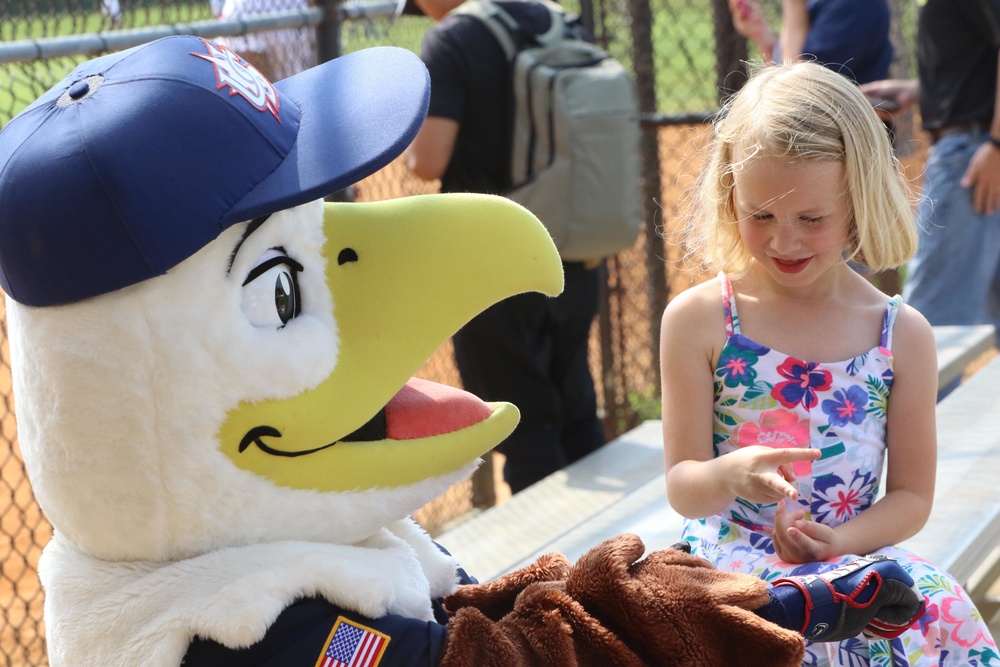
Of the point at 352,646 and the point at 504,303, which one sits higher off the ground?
the point at 352,646

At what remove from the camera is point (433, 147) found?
10.6 ft

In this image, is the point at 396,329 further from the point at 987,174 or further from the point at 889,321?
the point at 987,174

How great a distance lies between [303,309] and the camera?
4.37 ft

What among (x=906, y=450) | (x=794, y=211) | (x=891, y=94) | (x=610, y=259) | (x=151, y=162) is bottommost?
(x=610, y=259)

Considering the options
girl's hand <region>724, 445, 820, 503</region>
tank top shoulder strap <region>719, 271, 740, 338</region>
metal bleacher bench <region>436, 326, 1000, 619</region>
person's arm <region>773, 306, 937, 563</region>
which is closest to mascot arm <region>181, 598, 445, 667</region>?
girl's hand <region>724, 445, 820, 503</region>

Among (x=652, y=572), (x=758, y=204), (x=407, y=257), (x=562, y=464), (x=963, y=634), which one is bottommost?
(x=562, y=464)

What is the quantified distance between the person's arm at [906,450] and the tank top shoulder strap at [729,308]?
25cm

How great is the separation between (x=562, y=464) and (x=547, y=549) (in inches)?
34.0

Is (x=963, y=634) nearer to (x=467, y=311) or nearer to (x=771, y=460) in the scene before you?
(x=771, y=460)

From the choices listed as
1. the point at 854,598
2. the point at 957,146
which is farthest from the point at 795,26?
the point at 854,598

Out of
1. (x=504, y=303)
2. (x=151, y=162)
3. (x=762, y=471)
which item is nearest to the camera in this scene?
(x=151, y=162)

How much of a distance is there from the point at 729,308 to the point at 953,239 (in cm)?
242

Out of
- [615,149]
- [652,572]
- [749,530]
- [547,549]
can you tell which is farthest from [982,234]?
[652,572]

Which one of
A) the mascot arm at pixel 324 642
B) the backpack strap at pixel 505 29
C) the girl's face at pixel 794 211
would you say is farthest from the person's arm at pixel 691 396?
the backpack strap at pixel 505 29
